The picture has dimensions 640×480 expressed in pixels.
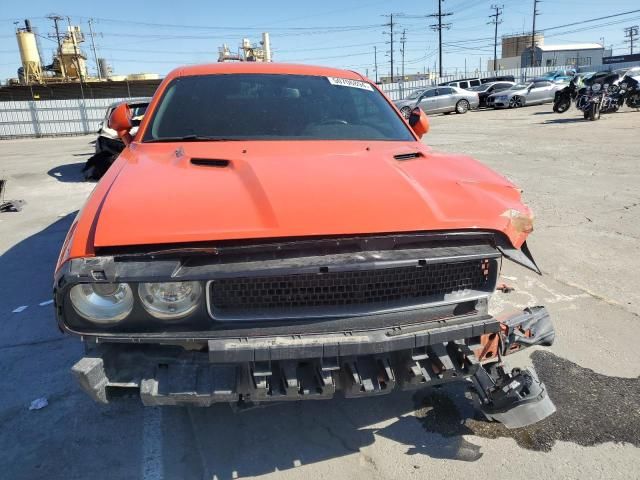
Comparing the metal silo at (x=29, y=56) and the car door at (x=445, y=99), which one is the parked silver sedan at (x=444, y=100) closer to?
the car door at (x=445, y=99)

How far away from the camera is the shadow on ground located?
10806 millimetres

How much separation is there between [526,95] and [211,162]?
28858mm

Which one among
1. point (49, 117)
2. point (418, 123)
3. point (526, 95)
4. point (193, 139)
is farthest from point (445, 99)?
point (193, 139)

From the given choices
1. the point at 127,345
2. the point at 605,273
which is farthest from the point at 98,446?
the point at 605,273

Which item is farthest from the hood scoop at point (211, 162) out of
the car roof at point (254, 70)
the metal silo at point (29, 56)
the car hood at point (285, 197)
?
the metal silo at point (29, 56)

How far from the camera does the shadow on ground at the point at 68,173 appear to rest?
10.8 metres

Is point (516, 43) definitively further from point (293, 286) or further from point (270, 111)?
point (293, 286)

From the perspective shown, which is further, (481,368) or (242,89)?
(242,89)

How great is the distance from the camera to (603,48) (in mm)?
100500

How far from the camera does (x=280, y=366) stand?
6.11 ft

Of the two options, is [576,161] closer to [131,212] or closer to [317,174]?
[317,174]

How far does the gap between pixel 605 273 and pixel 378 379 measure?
11.4ft

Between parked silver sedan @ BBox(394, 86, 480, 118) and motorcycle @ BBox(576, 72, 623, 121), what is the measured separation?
8.43m

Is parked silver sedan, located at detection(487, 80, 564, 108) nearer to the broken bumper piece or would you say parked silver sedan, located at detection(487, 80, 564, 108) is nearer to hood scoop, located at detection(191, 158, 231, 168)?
hood scoop, located at detection(191, 158, 231, 168)
